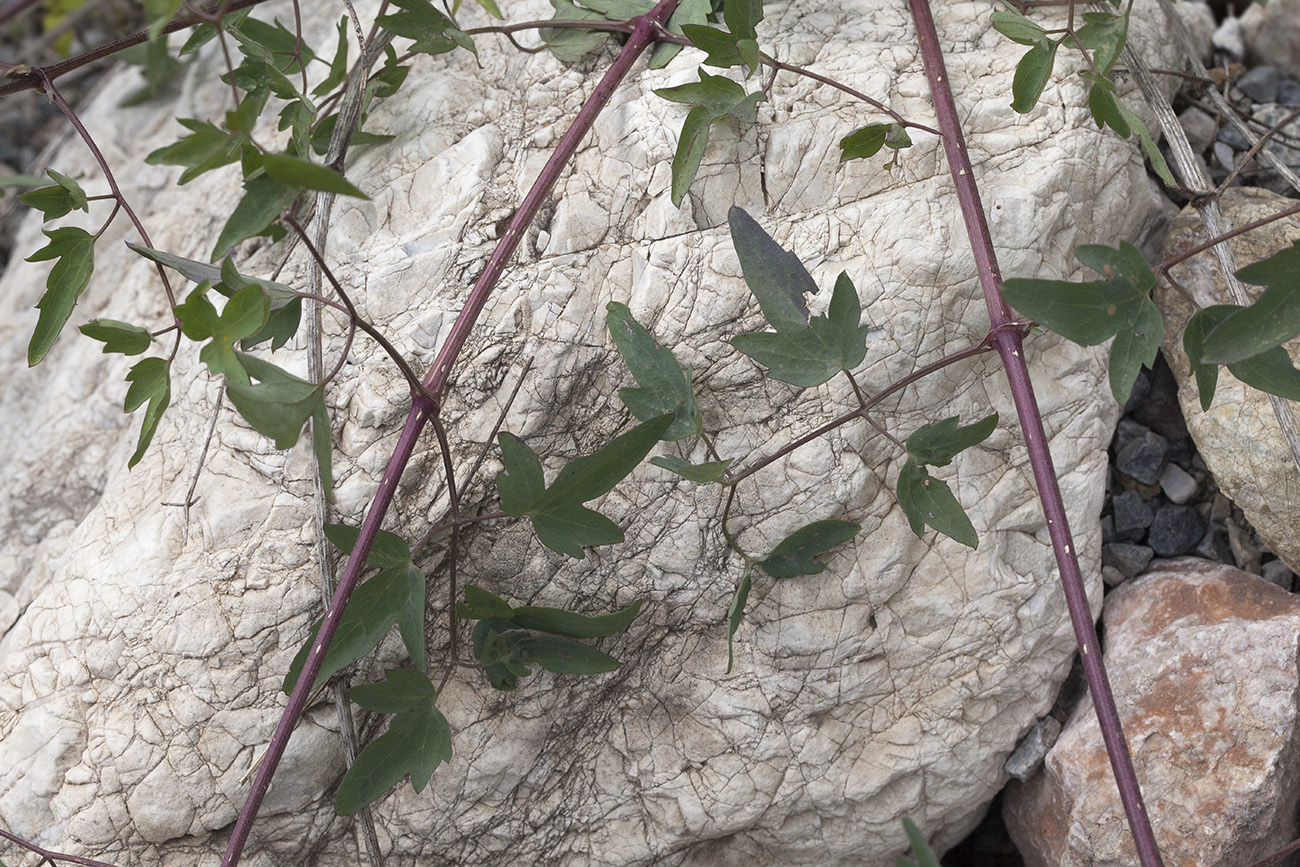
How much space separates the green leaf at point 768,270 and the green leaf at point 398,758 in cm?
91

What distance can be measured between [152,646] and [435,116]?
49.3 inches

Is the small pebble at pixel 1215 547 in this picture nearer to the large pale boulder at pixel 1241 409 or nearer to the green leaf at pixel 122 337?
the large pale boulder at pixel 1241 409

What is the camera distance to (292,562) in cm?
186

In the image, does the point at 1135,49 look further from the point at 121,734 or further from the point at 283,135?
the point at 121,734

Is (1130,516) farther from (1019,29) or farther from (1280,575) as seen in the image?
(1019,29)

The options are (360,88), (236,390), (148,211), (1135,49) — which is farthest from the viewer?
(148,211)

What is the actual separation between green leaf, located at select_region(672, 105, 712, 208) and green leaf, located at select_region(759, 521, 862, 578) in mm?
652

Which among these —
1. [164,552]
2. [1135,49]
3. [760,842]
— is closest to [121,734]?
[164,552]

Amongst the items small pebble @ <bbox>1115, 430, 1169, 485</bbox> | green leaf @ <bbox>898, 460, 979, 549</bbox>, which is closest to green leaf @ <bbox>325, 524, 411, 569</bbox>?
green leaf @ <bbox>898, 460, 979, 549</bbox>

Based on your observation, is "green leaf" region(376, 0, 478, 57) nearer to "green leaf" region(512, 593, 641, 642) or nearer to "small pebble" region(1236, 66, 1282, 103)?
"green leaf" region(512, 593, 641, 642)

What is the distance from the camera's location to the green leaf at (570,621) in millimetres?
1729

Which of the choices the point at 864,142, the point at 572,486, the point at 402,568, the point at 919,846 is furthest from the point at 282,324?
the point at 919,846

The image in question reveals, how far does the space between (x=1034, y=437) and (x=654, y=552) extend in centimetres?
73

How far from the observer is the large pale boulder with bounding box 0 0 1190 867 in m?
1.85
